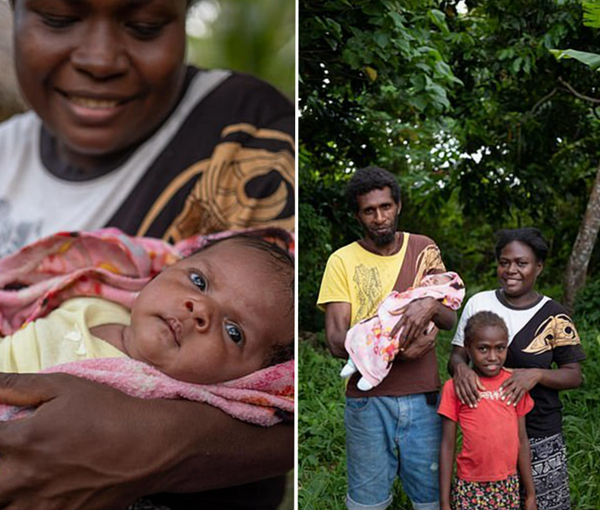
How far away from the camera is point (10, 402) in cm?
141

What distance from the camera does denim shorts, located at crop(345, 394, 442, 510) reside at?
6.27ft

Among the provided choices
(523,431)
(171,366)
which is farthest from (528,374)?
(171,366)

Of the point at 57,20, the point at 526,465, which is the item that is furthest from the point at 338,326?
the point at 57,20

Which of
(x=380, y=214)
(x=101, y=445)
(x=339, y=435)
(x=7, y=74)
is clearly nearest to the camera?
(x=101, y=445)

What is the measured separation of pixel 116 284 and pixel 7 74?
0.54 meters

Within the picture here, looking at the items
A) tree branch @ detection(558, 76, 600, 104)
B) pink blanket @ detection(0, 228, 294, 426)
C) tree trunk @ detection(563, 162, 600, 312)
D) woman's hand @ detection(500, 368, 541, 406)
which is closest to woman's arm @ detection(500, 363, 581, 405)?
woman's hand @ detection(500, 368, 541, 406)

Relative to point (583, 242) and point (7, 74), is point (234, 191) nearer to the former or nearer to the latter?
point (7, 74)

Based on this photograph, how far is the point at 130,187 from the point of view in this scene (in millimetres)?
1612

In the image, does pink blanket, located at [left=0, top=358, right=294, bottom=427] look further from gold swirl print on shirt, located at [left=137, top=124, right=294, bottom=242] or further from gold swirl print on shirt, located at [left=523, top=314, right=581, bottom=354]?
gold swirl print on shirt, located at [left=523, top=314, right=581, bottom=354]

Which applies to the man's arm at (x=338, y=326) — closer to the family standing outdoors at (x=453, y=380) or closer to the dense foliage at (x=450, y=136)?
the family standing outdoors at (x=453, y=380)

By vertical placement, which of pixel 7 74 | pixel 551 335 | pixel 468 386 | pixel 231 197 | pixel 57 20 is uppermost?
pixel 57 20

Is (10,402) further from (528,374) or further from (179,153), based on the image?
(528,374)

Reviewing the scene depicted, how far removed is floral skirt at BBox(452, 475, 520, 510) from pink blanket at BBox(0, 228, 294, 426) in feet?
2.00

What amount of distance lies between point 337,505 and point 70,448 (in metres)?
1.24
